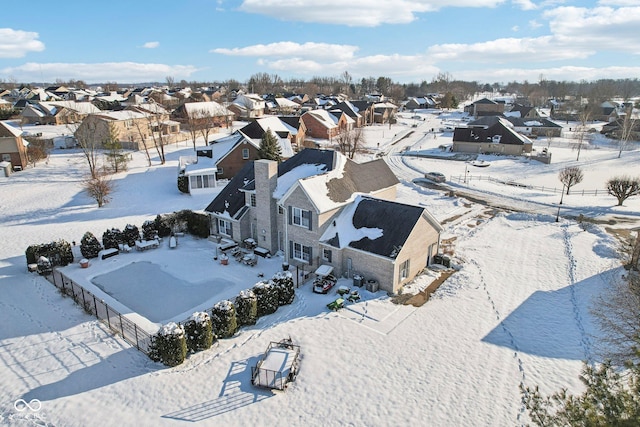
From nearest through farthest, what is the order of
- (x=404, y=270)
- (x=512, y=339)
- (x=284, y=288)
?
(x=512, y=339) < (x=284, y=288) < (x=404, y=270)

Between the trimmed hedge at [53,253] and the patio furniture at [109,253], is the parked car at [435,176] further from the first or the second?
the trimmed hedge at [53,253]

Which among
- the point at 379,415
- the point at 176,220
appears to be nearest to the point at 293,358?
the point at 379,415

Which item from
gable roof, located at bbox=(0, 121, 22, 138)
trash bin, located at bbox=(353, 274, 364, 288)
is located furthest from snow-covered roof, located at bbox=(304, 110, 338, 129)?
trash bin, located at bbox=(353, 274, 364, 288)

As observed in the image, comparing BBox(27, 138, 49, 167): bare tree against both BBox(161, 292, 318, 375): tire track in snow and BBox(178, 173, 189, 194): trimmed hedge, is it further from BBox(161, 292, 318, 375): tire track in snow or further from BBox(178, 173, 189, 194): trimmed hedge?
BBox(161, 292, 318, 375): tire track in snow

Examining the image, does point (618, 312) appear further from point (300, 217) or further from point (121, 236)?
point (121, 236)

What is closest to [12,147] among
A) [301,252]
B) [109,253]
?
[109,253]

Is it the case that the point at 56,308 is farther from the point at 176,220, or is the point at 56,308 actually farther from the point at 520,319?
the point at 520,319

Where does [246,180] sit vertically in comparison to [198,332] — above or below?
above
